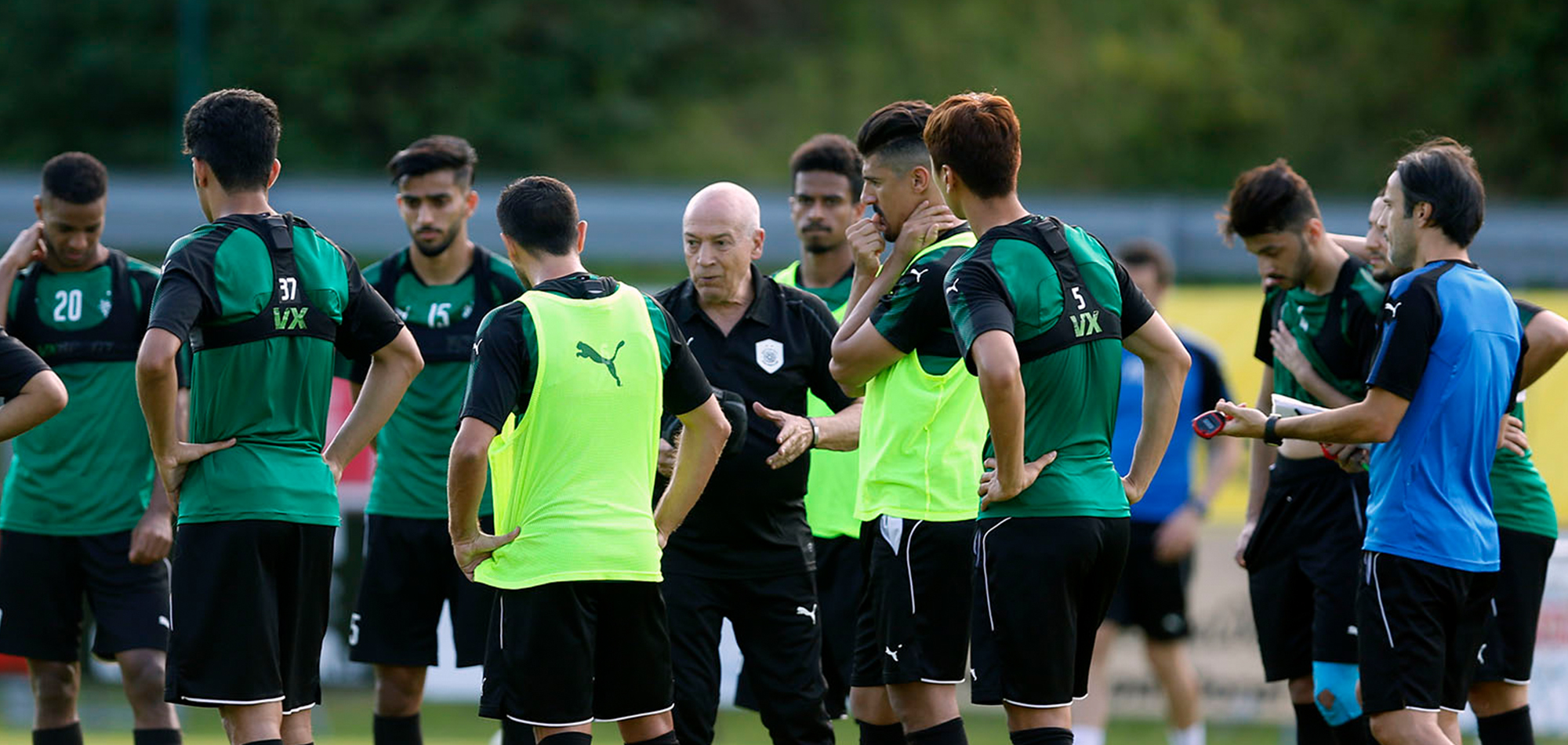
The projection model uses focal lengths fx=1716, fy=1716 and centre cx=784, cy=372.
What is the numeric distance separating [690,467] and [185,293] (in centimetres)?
170

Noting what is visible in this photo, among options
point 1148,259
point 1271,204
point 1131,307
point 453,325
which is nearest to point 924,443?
point 1131,307

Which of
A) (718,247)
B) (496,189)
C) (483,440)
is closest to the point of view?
(483,440)

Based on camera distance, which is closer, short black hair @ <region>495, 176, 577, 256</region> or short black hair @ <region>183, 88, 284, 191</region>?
short black hair @ <region>495, 176, 577, 256</region>

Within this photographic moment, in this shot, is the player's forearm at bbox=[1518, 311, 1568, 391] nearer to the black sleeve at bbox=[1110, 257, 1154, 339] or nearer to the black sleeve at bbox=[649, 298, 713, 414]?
the black sleeve at bbox=[1110, 257, 1154, 339]

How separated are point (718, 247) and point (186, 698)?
2.42 m

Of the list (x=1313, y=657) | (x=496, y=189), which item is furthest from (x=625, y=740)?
(x=496, y=189)

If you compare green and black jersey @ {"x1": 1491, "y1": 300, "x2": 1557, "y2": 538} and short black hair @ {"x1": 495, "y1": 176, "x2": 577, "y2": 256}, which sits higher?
short black hair @ {"x1": 495, "y1": 176, "x2": 577, "y2": 256}

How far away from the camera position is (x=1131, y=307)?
5.52 m

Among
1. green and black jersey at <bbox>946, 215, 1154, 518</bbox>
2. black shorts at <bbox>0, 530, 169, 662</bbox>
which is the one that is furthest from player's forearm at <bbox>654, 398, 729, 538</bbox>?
black shorts at <bbox>0, 530, 169, 662</bbox>

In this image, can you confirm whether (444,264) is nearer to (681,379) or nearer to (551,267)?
(551,267)

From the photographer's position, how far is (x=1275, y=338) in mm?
6852

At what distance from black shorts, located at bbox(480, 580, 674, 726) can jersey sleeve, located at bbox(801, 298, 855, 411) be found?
150 cm

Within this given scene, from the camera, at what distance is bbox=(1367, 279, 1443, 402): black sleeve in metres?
5.70

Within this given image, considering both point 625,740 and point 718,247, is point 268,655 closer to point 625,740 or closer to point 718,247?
point 625,740
